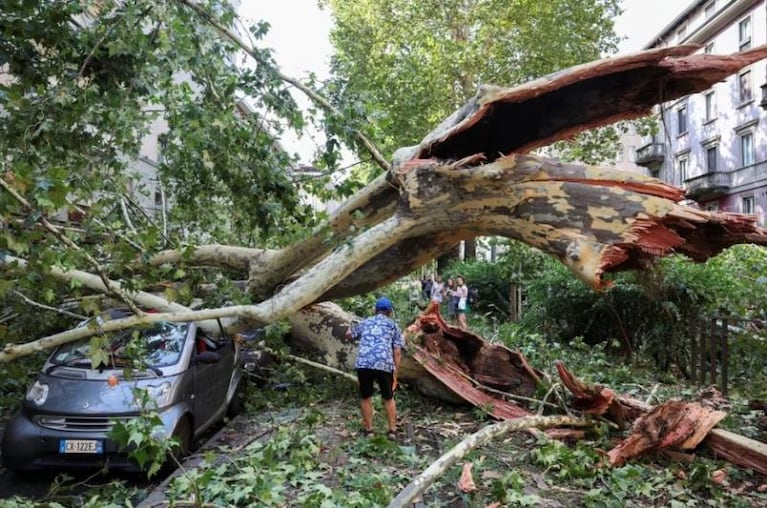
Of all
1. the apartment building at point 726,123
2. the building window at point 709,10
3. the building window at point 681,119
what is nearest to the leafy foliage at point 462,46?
the apartment building at point 726,123

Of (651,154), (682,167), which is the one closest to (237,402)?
(682,167)

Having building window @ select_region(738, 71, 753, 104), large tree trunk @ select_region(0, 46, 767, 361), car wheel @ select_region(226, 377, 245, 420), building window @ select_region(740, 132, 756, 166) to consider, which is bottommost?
car wheel @ select_region(226, 377, 245, 420)

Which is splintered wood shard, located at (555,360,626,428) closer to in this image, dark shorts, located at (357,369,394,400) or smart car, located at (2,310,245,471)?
dark shorts, located at (357,369,394,400)

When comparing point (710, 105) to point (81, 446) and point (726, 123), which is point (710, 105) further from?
point (81, 446)

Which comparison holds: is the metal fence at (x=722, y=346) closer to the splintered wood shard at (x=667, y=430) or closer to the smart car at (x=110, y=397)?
the splintered wood shard at (x=667, y=430)

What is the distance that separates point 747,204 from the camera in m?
30.0

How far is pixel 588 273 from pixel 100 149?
5.94 meters

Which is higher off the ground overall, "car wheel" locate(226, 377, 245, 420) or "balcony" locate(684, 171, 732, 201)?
"balcony" locate(684, 171, 732, 201)

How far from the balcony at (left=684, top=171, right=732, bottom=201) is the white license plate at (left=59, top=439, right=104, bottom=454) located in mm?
32188

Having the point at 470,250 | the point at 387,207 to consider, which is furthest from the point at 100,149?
the point at 470,250

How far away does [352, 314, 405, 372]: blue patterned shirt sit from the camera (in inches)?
240

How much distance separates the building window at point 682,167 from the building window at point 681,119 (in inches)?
66.3

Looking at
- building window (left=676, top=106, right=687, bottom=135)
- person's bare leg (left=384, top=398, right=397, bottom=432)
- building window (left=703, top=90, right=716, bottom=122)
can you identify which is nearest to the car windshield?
person's bare leg (left=384, top=398, right=397, bottom=432)

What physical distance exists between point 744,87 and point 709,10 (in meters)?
6.94
